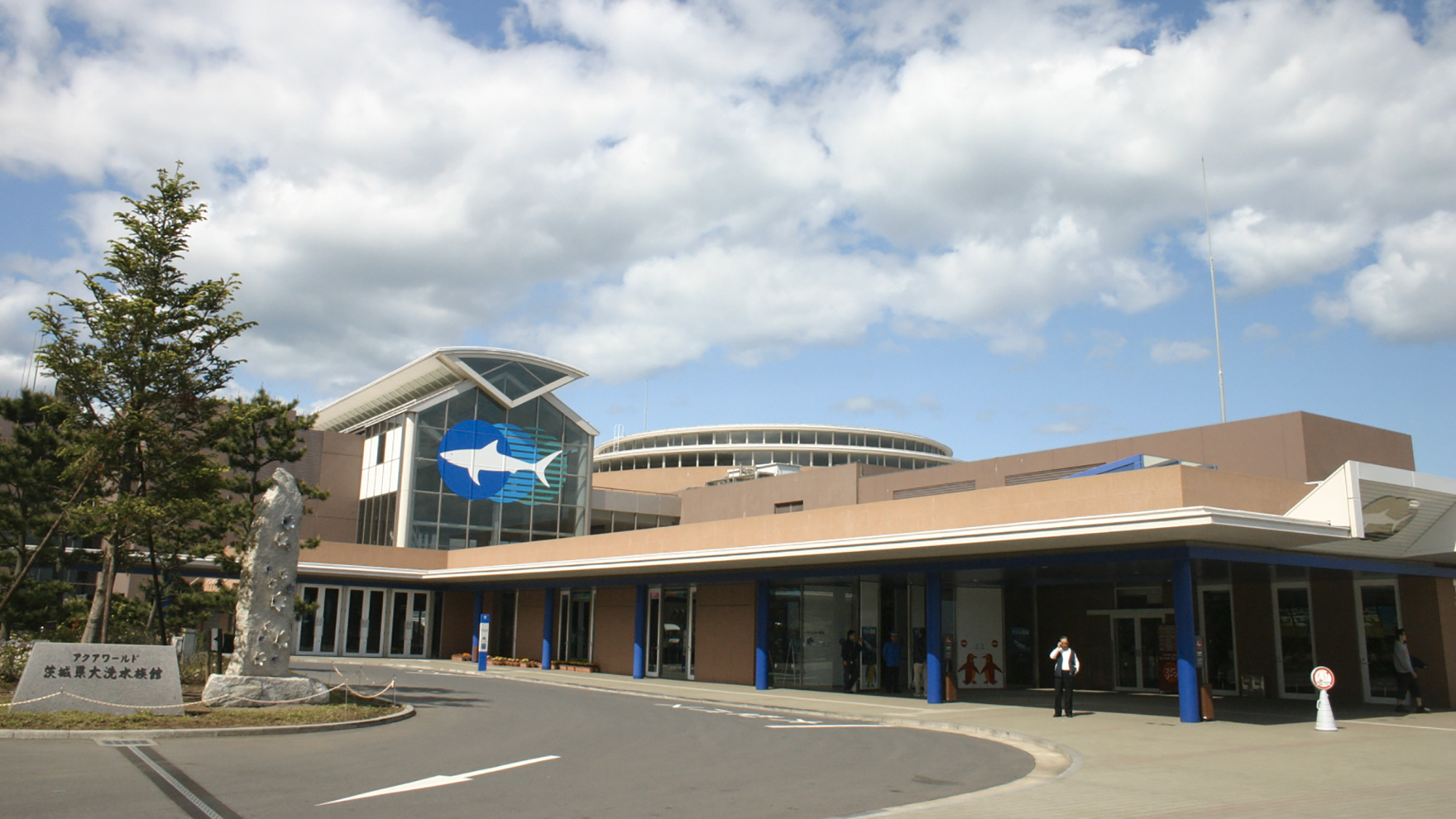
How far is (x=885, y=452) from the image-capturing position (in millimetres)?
76562

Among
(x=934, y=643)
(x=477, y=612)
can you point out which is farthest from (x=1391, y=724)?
(x=477, y=612)

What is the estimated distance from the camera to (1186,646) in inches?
666

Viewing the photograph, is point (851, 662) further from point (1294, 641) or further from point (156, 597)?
point (156, 597)

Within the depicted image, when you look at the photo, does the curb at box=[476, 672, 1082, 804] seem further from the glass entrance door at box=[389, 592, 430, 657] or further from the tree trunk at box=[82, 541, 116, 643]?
the glass entrance door at box=[389, 592, 430, 657]

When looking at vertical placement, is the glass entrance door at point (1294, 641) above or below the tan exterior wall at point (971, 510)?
below

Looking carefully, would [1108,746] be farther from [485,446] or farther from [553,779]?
[485,446]

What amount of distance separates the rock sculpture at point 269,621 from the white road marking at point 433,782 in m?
6.77

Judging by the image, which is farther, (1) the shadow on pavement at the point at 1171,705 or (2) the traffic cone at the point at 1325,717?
(1) the shadow on pavement at the point at 1171,705

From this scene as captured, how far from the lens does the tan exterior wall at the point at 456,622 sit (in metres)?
38.3

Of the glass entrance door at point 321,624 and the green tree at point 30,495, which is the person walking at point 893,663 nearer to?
the green tree at point 30,495

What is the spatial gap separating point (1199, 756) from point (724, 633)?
16341 millimetres

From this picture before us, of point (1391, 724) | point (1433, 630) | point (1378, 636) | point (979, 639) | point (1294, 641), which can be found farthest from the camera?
point (979, 639)

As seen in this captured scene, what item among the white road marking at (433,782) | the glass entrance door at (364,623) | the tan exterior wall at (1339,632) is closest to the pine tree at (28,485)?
the glass entrance door at (364,623)

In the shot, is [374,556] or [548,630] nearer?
[548,630]
